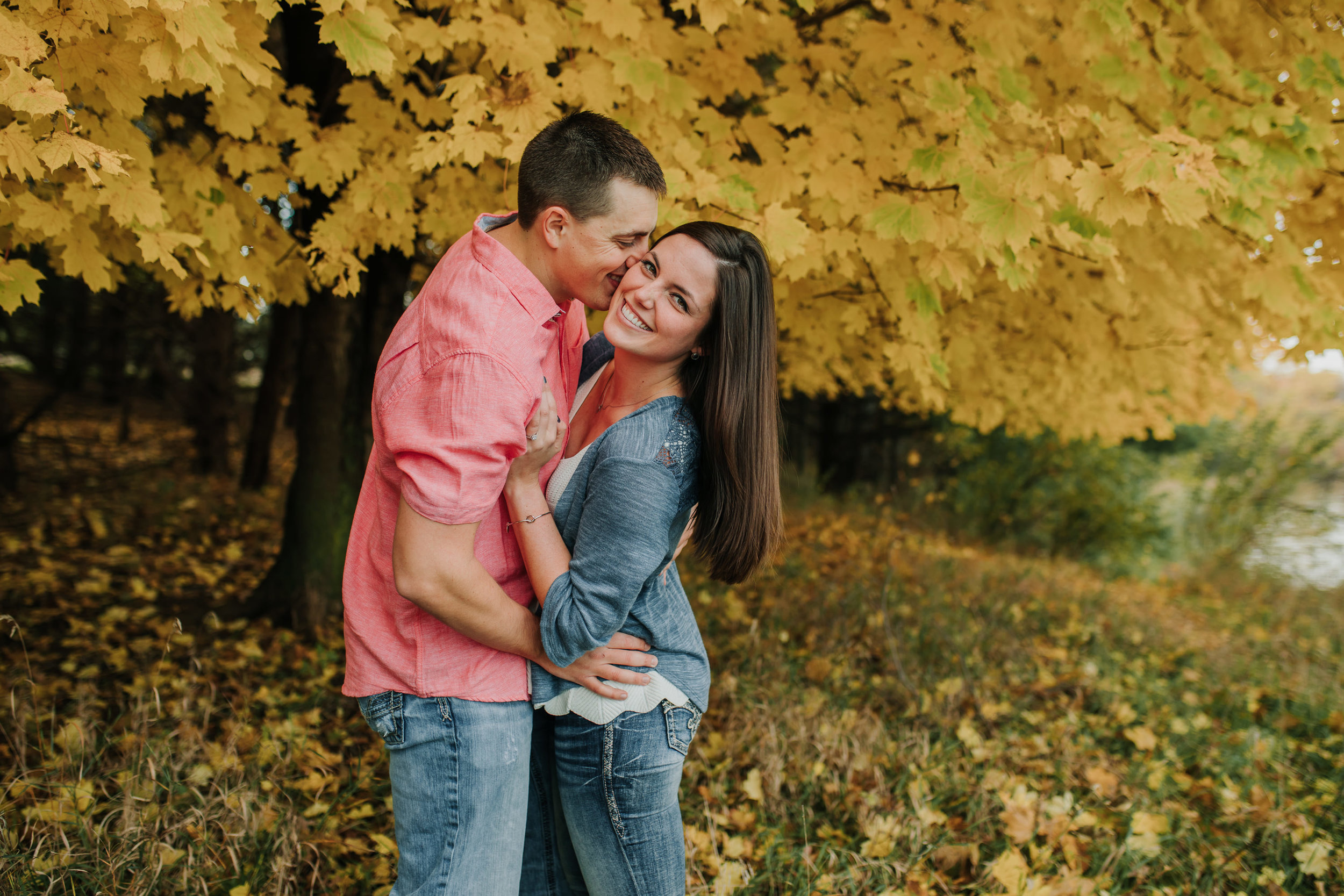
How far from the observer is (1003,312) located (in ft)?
14.2

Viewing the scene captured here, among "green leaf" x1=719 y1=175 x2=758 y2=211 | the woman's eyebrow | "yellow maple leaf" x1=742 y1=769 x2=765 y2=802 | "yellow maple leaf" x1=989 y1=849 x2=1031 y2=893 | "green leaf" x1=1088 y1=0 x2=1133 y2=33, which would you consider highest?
"green leaf" x1=1088 y1=0 x2=1133 y2=33

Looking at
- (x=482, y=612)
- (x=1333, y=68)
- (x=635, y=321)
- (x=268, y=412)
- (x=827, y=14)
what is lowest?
(x=482, y=612)

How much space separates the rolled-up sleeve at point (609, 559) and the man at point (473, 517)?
0.11 m

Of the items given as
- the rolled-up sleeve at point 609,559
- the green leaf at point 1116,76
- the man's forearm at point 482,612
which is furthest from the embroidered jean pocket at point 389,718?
the green leaf at point 1116,76

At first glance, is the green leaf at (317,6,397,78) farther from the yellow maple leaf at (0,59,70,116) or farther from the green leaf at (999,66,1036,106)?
the green leaf at (999,66,1036,106)

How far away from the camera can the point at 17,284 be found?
2037 millimetres

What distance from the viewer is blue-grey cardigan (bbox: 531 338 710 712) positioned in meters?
1.41

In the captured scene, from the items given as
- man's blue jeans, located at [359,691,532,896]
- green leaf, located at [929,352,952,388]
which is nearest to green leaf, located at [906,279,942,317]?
green leaf, located at [929,352,952,388]

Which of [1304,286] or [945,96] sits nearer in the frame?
[945,96]

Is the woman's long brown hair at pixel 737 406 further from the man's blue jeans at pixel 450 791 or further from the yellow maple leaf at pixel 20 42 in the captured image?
the yellow maple leaf at pixel 20 42

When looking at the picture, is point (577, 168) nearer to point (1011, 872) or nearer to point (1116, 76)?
point (1116, 76)

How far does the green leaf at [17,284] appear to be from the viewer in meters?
2.00

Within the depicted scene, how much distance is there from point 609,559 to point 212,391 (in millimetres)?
9055

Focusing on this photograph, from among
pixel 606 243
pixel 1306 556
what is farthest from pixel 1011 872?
pixel 1306 556
